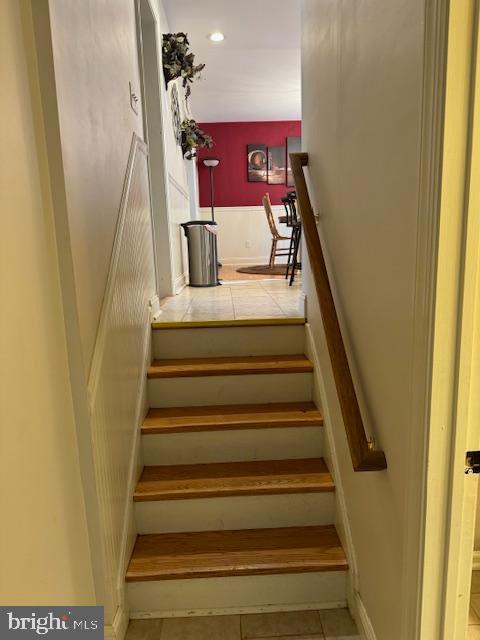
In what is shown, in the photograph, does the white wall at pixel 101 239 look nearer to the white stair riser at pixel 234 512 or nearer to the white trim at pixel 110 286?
the white trim at pixel 110 286

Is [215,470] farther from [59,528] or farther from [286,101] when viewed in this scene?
[286,101]

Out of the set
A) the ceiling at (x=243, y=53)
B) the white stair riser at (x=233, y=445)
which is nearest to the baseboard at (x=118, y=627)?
the white stair riser at (x=233, y=445)

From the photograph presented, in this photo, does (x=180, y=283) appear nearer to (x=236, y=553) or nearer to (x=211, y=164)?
(x=236, y=553)

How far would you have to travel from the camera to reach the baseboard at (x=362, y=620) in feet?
4.61

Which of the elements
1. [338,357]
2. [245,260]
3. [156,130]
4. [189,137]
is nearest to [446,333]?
[338,357]

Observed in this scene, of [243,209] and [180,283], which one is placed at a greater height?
[243,209]

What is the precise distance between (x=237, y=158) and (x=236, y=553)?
23.5ft

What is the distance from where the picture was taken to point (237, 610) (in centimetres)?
166

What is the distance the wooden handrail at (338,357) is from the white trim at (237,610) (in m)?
0.80

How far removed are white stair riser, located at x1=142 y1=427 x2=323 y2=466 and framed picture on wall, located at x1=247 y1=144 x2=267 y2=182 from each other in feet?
21.5

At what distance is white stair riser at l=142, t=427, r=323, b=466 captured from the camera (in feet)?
6.63

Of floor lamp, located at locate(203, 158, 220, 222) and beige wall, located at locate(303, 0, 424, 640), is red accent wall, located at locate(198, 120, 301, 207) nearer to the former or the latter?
floor lamp, located at locate(203, 158, 220, 222)

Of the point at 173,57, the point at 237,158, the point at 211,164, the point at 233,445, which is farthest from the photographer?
the point at 237,158

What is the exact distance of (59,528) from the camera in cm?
111
